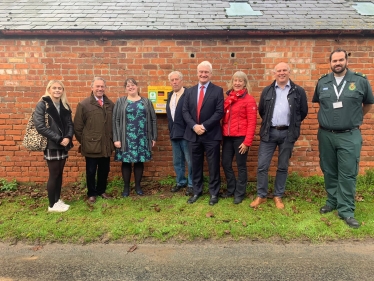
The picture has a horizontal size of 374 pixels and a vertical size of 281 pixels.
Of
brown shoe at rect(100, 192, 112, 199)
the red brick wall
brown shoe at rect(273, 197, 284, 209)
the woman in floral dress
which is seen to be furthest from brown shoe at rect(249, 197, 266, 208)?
brown shoe at rect(100, 192, 112, 199)

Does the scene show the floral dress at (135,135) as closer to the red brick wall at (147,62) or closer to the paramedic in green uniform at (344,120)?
the red brick wall at (147,62)

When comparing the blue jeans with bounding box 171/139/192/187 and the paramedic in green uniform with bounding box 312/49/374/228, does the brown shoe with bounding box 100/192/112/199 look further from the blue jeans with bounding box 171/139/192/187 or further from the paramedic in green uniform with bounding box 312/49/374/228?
the paramedic in green uniform with bounding box 312/49/374/228

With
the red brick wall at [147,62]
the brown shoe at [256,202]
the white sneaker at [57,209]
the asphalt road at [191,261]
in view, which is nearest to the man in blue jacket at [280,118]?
the brown shoe at [256,202]

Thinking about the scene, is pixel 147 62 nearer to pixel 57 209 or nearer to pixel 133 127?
pixel 133 127

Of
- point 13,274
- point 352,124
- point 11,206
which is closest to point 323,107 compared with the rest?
point 352,124

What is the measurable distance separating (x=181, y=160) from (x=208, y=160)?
2.21 feet

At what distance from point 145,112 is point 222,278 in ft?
8.89

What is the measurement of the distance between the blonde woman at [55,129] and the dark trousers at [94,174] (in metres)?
0.43

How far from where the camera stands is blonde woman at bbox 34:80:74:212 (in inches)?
152

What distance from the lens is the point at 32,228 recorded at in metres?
3.68

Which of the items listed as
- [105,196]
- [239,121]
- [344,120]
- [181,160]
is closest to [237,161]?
[239,121]

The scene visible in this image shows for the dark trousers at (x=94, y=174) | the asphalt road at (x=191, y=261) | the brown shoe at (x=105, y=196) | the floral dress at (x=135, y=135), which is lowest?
the asphalt road at (x=191, y=261)

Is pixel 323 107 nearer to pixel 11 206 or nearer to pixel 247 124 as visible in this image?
pixel 247 124

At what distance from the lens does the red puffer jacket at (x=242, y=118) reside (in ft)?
13.4
